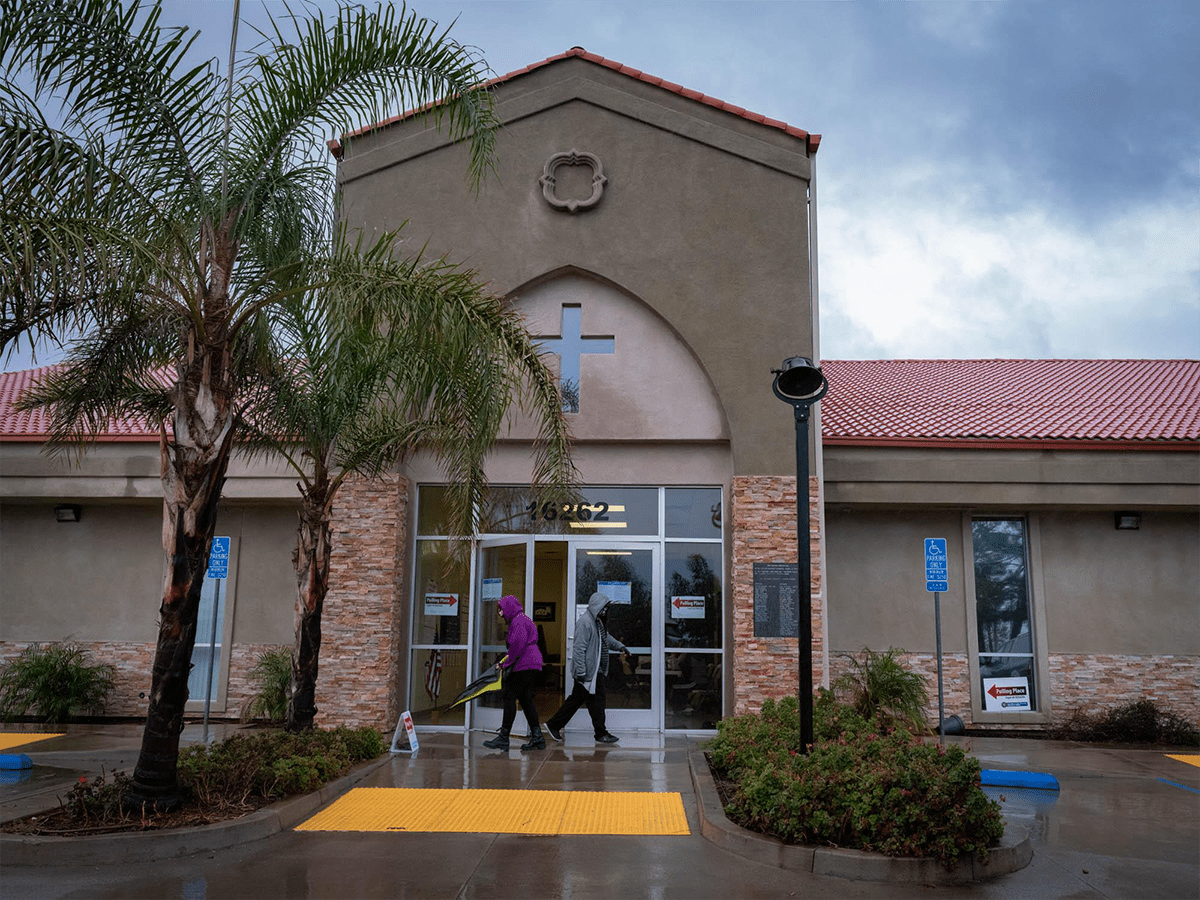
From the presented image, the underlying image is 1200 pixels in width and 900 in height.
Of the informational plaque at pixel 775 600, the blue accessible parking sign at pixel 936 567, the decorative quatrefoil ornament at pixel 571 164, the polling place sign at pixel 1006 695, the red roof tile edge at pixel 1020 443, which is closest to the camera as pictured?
the blue accessible parking sign at pixel 936 567

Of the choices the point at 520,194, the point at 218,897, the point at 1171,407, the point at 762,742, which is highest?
the point at 520,194

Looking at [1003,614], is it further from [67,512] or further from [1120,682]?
[67,512]

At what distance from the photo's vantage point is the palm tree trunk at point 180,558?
26.0ft

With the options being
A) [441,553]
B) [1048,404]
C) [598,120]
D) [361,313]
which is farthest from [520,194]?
[1048,404]

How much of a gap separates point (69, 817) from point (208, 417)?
10.8 ft

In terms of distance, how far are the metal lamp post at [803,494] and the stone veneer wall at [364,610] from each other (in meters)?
6.84

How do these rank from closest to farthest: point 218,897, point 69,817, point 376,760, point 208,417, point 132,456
Answer: point 218,897 → point 69,817 → point 208,417 → point 376,760 → point 132,456

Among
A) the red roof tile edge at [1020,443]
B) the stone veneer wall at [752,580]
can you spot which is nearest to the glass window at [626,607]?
the stone veneer wall at [752,580]

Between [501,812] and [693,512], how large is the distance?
632cm

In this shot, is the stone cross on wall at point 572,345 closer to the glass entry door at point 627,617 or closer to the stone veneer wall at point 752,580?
the glass entry door at point 627,617

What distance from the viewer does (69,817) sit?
7.67 meters

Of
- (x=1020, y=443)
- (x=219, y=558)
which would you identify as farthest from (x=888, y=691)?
(x=219, y=558)

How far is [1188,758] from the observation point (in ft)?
42.5

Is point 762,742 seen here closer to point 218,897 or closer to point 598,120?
point 218,897
